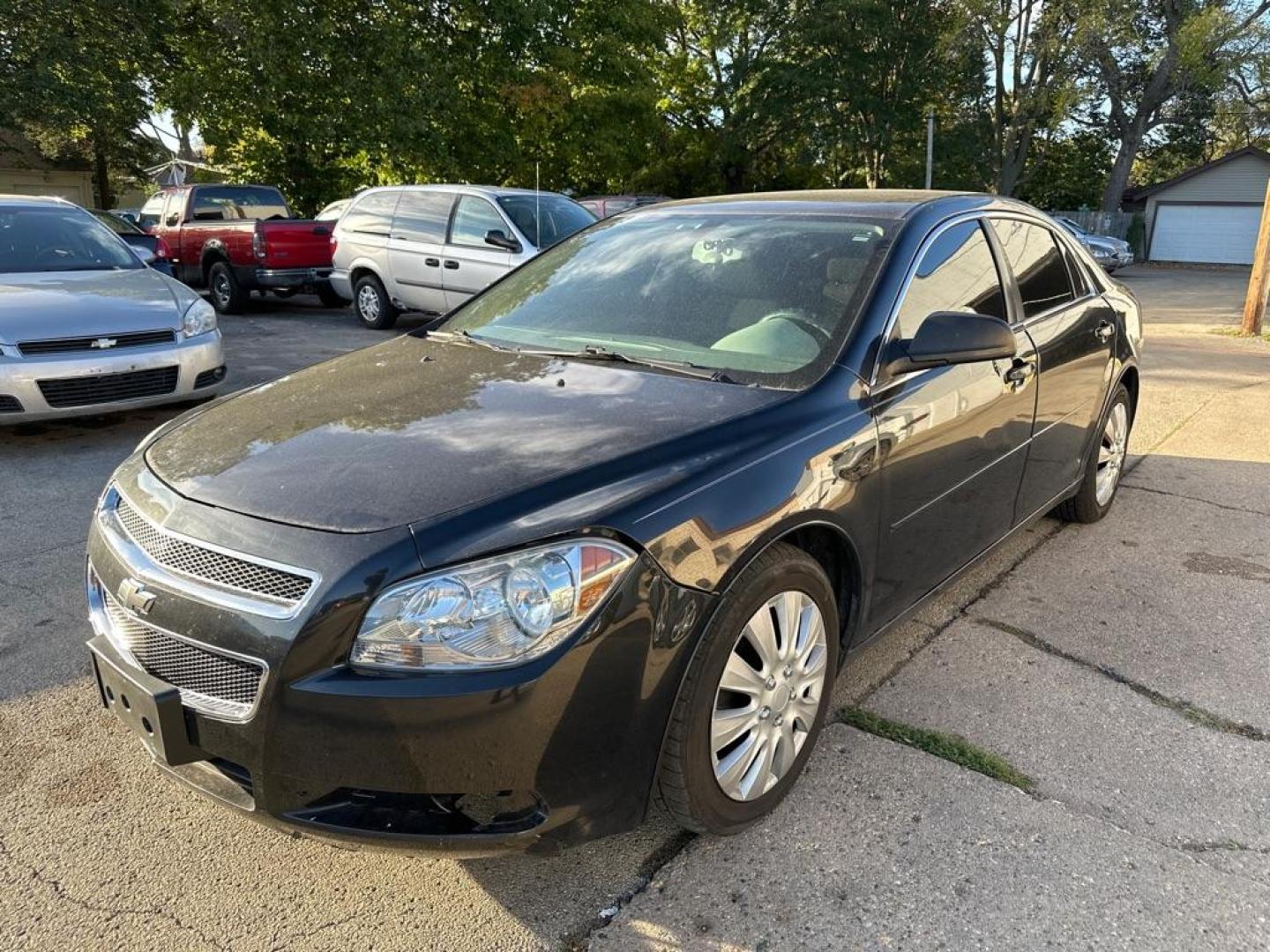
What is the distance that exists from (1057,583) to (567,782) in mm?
2908

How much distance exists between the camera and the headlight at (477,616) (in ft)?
6.01

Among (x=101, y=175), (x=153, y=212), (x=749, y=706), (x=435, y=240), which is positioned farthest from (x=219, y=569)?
(x=101, y=175)

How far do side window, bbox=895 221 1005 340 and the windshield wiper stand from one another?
2.04 ft

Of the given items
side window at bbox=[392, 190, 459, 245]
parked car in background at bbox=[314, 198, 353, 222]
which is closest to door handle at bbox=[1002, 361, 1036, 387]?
side window at bbox=[392, 190, 459, 245]

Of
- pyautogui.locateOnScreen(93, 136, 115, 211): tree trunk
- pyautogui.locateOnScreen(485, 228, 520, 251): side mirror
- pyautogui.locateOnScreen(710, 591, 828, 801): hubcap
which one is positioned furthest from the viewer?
pyautogui.locateOnScreen(93, 136, 115, 211): tree trunk

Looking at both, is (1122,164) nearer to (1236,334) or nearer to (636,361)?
(1236,334)

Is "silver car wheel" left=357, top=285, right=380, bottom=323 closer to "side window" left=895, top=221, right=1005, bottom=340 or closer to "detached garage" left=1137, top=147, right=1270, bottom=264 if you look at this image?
"side window" left=895, top=221, right=1005, bottom=340

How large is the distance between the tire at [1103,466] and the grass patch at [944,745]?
82.9 inches

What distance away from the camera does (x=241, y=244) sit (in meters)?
12.6

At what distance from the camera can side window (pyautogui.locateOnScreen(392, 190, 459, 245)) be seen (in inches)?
418

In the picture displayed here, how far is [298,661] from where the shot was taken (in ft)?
5.99

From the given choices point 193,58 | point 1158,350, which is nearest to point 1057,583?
point 1158,350

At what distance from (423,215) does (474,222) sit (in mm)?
880

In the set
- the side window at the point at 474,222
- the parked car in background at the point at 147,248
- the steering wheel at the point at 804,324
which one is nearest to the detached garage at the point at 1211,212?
the side window at the point at 474,222
